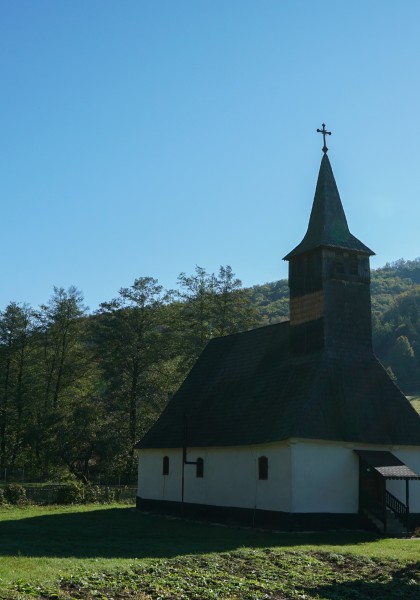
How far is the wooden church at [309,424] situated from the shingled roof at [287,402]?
0.06m

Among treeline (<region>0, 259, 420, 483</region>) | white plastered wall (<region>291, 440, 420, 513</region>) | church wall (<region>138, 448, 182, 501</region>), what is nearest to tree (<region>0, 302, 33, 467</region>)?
treeline (<region>0, 259, 420, 483</region>)

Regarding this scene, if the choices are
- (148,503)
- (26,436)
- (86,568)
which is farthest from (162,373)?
(86,568)

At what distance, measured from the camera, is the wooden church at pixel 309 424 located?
87.5 feet

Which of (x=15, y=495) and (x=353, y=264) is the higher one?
(x=353, y=264)

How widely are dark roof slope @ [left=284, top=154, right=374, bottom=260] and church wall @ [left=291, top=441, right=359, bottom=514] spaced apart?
8567 mm

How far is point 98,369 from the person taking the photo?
57906 millimetres

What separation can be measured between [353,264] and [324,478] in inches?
366

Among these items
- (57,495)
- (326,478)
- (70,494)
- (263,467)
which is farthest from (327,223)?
(57,495)

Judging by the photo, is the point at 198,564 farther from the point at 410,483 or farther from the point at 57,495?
the point at 57,495

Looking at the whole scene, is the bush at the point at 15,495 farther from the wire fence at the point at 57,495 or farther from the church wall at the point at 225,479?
the church wall at the point at 225,479

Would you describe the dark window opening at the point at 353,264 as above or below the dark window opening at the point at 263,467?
above

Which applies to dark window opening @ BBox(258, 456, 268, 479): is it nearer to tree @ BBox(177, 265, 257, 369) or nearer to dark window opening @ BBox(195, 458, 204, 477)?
dark window opening @ BBox(195, 458, 204, 477)

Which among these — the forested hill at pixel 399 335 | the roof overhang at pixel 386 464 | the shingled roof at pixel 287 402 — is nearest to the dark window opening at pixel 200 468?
the shingled roof at pixel 287 402

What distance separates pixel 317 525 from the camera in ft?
86.0
